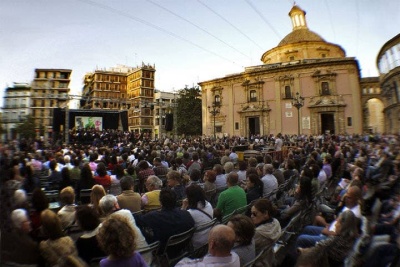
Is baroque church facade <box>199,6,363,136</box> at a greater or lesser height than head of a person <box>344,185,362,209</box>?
greater

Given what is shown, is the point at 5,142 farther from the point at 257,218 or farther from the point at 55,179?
the point at 55,179

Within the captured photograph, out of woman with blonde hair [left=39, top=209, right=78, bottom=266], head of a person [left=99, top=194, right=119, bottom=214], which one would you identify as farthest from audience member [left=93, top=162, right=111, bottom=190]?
woman with blonde hair [left=39, top=209, right=78, bottom=266]

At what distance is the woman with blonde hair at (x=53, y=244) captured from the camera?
88.7 inches

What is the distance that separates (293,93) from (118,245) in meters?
31.6

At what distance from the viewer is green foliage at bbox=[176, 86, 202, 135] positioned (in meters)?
44.1

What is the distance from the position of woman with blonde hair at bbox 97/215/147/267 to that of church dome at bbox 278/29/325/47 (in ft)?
124

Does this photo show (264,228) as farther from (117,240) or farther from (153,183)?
(153,183)

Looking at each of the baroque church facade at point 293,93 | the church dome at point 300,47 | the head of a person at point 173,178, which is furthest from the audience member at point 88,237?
the church dome at point 300,47

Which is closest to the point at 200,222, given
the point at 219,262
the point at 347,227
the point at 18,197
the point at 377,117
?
the point at 219,262

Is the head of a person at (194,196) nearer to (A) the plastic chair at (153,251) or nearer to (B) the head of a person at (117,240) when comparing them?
(A) the plastic chair at (153,251)

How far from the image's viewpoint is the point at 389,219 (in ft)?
11.6

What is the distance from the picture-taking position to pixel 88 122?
29719 mm

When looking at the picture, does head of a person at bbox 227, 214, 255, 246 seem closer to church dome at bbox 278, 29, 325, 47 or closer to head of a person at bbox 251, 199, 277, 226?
head of a person at bbox 251, 199, 277, 226

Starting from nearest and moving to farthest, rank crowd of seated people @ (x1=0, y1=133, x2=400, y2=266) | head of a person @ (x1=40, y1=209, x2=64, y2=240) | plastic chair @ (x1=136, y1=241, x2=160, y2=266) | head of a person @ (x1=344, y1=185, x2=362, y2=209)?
crowd of seated people @ (x1=0, y1=133, x2=400, y2=266)
head of a person @ (x1=40, y1=209, x2=64, y2=240)
plastic chair @ (x1=136, y1=241, x2=160, y2=266)
head of a person @ (x1=344, y1=185, x2=362, y2=209)
